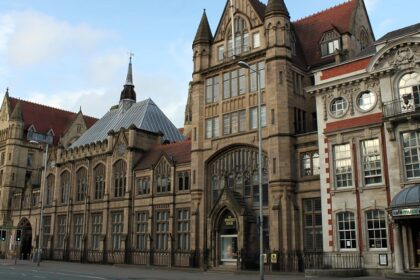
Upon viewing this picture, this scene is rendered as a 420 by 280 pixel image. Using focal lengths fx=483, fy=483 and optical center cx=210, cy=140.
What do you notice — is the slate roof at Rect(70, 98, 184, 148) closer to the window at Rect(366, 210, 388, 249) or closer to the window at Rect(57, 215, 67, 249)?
the window at Rect(57, 215, 67, 249)

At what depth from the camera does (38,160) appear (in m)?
73.3

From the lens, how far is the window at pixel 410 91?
2769 centimetres

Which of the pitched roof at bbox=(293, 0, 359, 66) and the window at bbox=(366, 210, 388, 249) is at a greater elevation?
the pitched roof at bbox=(293, 0, 359, 66)

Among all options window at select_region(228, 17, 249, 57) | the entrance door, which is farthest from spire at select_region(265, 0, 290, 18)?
the entrance door

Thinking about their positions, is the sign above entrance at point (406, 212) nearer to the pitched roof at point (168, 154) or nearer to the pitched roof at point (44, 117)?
the pitched roof at point (168, 154)

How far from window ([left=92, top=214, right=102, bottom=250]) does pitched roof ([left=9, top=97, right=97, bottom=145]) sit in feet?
89.2

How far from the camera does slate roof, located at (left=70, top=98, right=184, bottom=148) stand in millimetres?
56000

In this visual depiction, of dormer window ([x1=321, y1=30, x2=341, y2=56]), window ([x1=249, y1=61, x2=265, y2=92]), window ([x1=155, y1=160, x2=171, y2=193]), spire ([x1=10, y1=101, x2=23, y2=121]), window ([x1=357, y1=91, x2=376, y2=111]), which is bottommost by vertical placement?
window ([x1=155, y1=160, x2=171, y2=193])

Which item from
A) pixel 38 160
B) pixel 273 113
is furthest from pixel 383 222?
pixel 38 160

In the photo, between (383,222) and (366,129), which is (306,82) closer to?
(366,129)

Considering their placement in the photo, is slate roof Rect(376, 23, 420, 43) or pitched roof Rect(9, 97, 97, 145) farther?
pitched roof Rect(9, 97, 97, 145)

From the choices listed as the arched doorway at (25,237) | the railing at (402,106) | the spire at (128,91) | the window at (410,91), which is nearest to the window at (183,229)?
the railing at (402,106)

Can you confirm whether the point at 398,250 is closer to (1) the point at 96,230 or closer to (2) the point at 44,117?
(1) the point at 96,230

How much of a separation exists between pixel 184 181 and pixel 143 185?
634cm
